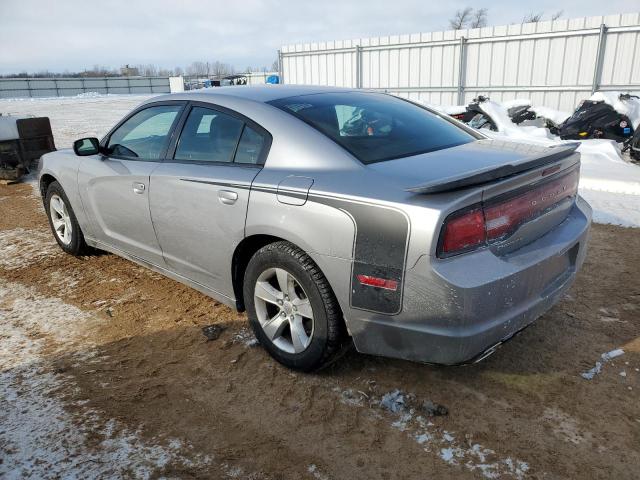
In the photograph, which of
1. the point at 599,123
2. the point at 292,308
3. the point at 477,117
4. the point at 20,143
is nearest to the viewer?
the point at 292,308

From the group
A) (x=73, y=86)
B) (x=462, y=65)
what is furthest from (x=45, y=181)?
(x=73, y=86)

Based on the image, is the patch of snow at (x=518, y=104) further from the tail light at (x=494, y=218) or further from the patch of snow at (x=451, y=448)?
the patch of snow at (x=451, y=448)

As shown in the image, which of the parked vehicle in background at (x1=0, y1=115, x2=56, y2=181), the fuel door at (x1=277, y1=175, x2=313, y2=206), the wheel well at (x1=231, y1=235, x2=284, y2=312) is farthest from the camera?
the parked vehicle in background at (x1=0, y1=115, x2=56, y2=181)

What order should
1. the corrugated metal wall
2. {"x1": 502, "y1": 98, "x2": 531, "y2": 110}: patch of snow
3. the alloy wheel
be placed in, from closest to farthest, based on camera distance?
1. the alloy wheel
2. {"x1": 502, "y1": 98, "x2": 531, "y2": 110}: patch of snow
3. the corrugated metal wall

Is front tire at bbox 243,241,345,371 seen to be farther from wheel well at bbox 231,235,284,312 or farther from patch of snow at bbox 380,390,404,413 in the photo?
patch of snow at bbox 380,390,404,413

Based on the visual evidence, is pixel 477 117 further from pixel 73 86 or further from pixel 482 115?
pixel 73 86

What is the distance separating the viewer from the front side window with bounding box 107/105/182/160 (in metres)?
3.57

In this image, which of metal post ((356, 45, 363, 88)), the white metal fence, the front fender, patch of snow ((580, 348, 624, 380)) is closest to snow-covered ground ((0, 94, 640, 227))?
the white metal fence

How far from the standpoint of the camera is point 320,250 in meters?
2.43

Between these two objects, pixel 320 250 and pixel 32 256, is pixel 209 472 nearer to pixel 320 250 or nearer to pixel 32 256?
pixel 320 250

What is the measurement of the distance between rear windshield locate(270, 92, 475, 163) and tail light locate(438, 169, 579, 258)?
0.63 meters

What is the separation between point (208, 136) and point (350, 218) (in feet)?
4.56

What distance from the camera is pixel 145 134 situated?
12.7ft

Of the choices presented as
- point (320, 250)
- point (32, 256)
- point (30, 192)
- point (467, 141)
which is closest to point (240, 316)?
point (320, 250)
